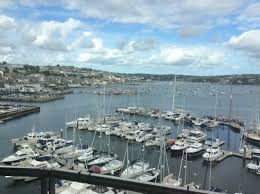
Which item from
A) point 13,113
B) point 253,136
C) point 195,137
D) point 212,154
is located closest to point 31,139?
point 195,137

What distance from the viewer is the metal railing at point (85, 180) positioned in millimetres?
1701

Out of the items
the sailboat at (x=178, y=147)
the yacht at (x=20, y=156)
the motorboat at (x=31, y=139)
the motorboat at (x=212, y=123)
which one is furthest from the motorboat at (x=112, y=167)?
the motorboat at (x=212, y=123)

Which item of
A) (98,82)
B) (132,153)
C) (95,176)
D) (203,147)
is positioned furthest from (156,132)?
(98,82)

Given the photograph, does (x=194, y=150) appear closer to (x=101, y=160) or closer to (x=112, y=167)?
(x=101, y=160)

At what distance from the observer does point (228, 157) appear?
2625 centimetres

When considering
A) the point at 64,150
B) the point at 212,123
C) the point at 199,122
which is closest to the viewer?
the point at 64,150

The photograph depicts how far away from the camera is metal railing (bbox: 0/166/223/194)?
1.70 meters

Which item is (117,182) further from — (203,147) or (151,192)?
(203,147)

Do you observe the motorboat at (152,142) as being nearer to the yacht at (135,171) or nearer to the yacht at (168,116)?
the yacht at (135,171)

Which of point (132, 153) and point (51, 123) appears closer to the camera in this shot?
point (132, 153)

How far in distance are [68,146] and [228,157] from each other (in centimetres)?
1229

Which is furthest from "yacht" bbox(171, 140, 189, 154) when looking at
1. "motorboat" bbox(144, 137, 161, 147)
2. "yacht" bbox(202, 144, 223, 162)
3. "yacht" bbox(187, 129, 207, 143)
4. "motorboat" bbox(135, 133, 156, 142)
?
"motorboat" bbox(135, 133, 156, 142)

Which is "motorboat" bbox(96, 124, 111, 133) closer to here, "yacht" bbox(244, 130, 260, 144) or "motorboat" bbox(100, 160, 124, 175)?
"motorboat" bbox(100, 160, 124, 175)

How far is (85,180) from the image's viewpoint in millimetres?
1874
